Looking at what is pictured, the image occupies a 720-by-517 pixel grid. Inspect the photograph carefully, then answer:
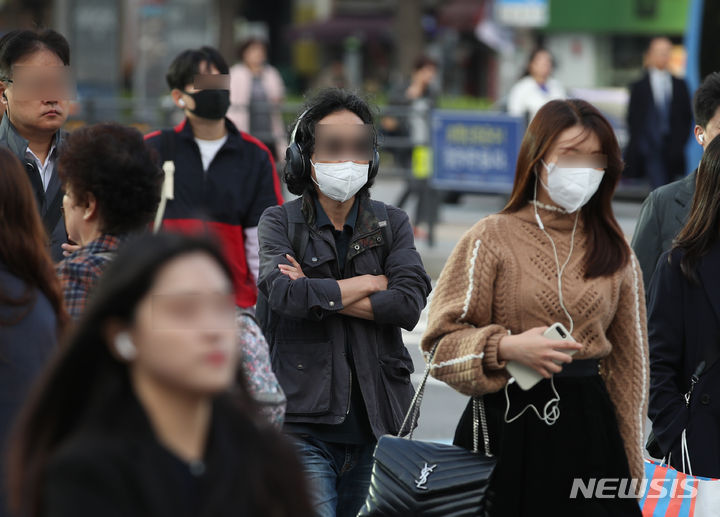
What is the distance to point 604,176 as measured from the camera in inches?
159

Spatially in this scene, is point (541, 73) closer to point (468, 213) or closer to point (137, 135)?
point (468, 213)

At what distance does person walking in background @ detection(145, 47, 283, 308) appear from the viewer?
632 centimetres

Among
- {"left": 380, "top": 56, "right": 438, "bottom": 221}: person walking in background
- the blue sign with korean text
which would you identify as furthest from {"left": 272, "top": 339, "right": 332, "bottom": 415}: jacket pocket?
{"left": 380, "top": 56, "right": 438, "bottom": 221}: person walking in background

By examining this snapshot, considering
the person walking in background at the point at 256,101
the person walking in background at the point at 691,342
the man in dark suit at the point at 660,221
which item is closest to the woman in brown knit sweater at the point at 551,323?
the person walking in background at the point at 691,342

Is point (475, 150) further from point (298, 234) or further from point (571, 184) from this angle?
point (571, 184)

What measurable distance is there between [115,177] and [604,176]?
146 cm

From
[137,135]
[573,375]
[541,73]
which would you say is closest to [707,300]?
[573,375]

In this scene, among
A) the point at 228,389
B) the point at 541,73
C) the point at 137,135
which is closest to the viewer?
the point at 228,389

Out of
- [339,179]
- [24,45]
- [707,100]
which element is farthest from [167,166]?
[707,100]

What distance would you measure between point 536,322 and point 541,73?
11450 mm

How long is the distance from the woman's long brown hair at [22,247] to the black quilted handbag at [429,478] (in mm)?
1074

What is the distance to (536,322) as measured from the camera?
3.84 metres

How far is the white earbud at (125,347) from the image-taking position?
7.49ft

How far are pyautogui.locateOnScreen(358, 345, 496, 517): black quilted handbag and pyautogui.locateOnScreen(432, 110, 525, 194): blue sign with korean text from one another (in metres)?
10.00
